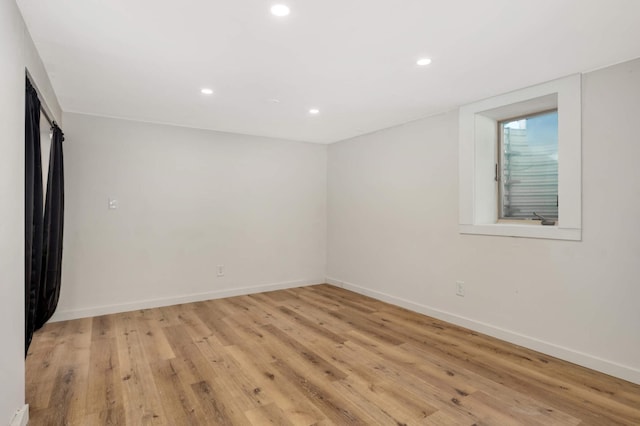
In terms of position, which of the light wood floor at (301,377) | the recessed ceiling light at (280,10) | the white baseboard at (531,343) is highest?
the recessed ceiling light at (280,10)

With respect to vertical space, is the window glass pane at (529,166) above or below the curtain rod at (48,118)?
below

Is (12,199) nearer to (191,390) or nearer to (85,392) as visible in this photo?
(85,392)

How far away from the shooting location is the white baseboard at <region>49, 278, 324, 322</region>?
12.1 feet

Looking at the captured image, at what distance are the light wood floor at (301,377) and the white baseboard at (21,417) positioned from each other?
0.21 ft

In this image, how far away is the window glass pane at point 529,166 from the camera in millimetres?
3061

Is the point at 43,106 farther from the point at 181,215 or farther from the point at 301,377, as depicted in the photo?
the point at 301,377

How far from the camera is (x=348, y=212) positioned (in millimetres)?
5074

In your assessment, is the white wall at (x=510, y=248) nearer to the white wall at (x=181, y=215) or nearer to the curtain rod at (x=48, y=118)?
the white wall at (x=181, y=215)

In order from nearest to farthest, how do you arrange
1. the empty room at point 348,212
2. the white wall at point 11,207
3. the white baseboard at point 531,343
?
1. the white wall at point 11,207
2. the empty room at point 348,212
3. the white baseboard at point 531,343

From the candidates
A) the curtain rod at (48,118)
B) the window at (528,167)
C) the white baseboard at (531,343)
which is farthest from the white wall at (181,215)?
the window at (528,167)

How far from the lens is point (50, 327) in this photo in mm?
3439

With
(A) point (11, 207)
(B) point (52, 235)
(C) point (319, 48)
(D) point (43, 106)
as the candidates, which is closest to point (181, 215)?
(B) point (52, 235)

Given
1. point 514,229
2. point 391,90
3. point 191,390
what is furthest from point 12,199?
point 514,229

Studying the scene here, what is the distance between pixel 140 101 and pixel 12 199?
1.97 m
